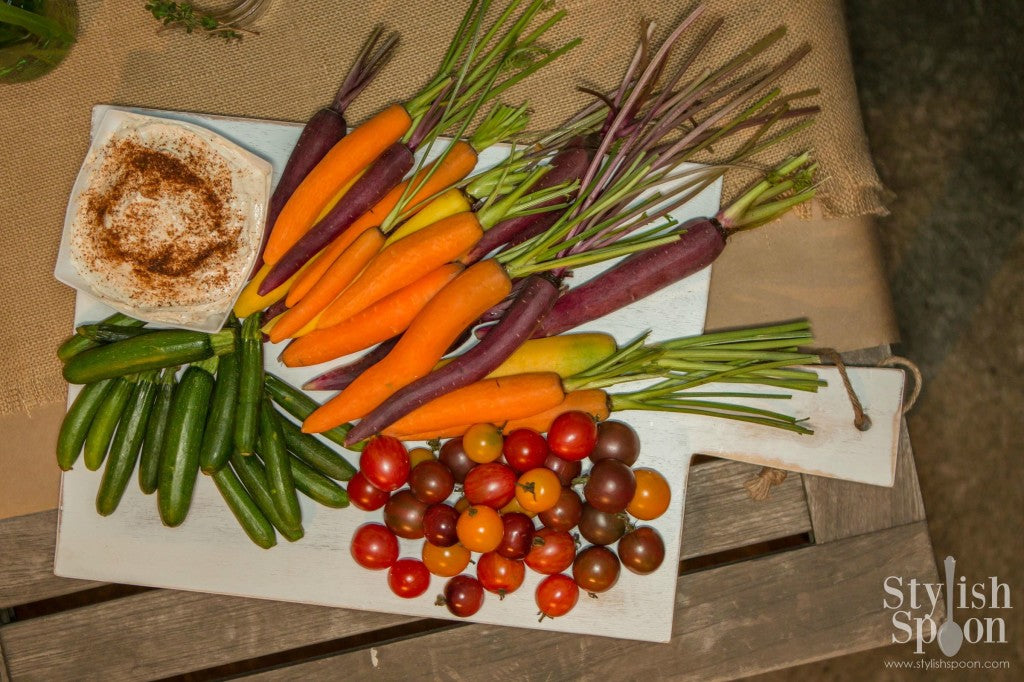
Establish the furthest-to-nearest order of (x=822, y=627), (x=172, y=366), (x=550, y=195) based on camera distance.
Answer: (x=822, y=627) → (x=172, y=366) → (x=550, y=195)

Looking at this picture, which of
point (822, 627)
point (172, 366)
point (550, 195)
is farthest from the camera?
point (822, 627)

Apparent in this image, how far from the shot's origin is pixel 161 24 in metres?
1.63

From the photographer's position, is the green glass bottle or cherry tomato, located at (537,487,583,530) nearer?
the green glass bottle

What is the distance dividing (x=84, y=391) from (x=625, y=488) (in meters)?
1.06

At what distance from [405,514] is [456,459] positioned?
5.7 inches

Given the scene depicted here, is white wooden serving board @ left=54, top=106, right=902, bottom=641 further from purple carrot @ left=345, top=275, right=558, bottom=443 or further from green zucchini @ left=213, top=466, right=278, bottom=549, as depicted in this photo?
purple carrot @ left=345, top=275, right=558, bottom=443

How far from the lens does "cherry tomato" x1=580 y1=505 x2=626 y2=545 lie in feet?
5.03

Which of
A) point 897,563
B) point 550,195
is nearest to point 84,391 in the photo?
point 550,195

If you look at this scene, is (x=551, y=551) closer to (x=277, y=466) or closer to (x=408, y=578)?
(x=408, y=578)

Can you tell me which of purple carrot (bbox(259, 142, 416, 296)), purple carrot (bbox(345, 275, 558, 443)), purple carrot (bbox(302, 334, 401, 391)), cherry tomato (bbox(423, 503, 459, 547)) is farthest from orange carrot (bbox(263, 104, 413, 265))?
cherry tomato (bbox(423, 503, 459, 547))

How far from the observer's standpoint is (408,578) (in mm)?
1565

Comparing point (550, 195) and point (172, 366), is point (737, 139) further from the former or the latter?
point (172, 366)

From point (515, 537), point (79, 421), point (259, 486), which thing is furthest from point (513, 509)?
point (79, 421)

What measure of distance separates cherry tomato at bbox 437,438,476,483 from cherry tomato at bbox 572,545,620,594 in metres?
0.29
